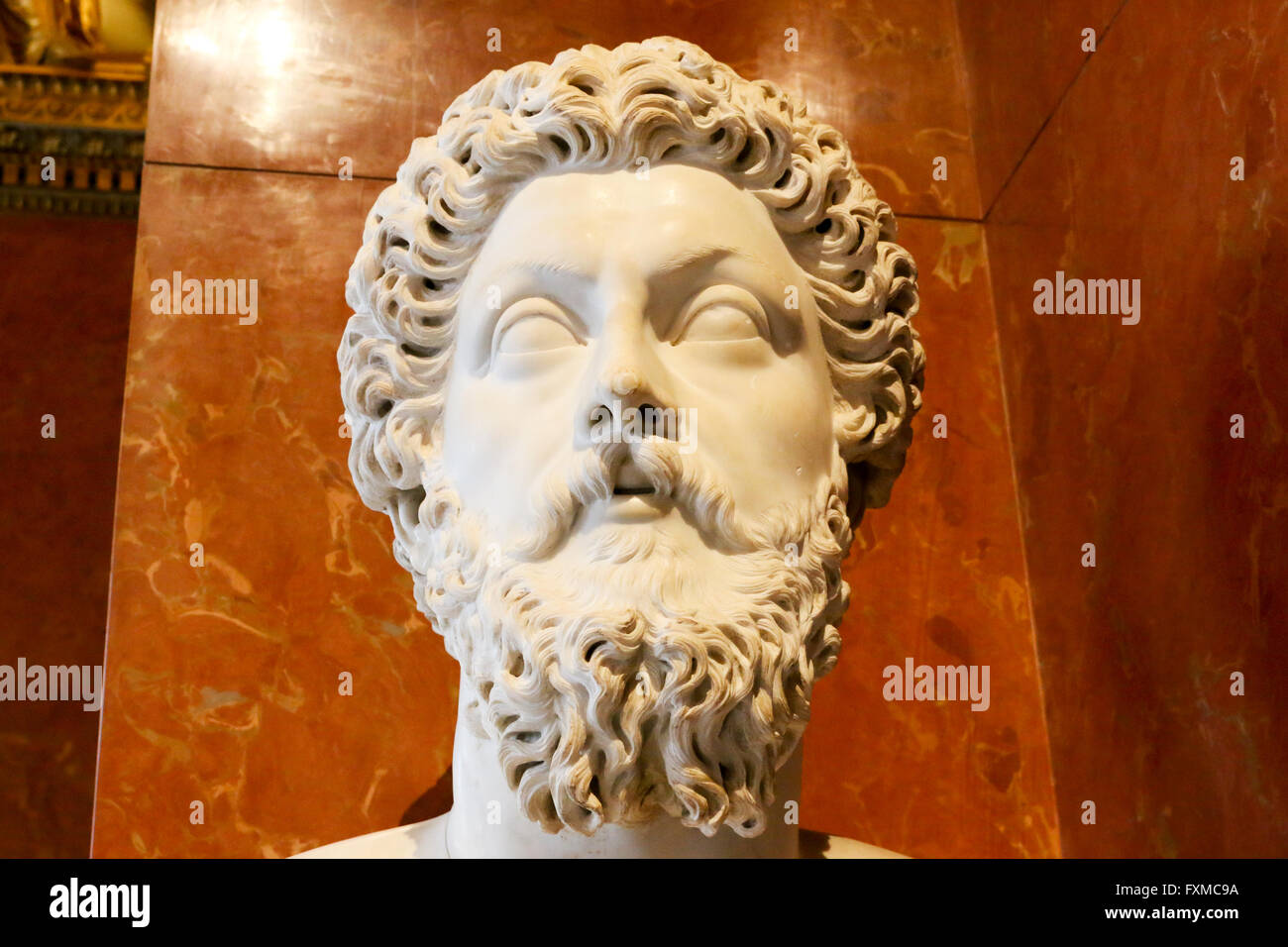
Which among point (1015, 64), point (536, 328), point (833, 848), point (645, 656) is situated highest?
point (1015, 64)

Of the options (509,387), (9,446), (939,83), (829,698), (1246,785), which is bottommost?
(1246,785)

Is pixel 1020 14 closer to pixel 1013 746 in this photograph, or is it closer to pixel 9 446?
pixel 1013 746

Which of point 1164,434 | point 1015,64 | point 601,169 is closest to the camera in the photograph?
point 601,169

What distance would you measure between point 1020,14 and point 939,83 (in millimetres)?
322

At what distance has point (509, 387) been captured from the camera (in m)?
2.73

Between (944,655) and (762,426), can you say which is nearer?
(762,426)

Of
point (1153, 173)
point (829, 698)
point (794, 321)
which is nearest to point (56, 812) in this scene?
point (829, 698)

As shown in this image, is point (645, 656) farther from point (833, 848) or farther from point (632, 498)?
point (833, 848)

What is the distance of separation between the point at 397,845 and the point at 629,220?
3.70 feet

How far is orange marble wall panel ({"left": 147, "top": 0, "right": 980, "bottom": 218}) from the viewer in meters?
Answer: 4.17

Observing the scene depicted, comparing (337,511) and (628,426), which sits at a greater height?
(337,511)

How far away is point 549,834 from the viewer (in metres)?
2.62

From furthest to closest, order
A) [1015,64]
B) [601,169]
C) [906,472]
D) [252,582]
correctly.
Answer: [1015,64] → [906,472] → [252,582] → [601,169]

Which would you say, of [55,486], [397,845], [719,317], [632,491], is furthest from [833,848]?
[55,486]
